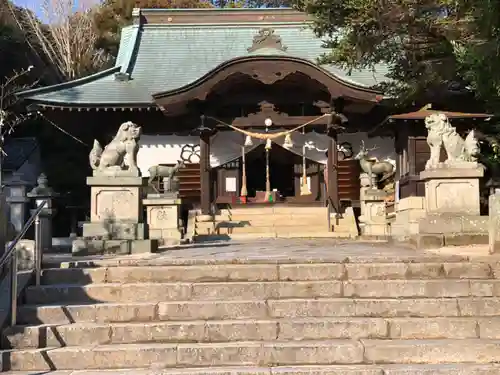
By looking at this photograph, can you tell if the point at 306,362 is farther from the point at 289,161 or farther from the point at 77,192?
the point at 77,192

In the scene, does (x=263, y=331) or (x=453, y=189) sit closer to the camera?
(x=263, y=331)

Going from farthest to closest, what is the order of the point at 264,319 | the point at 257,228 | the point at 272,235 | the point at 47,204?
the point at 257,228 → the point at 272,235 → the point at 47,204 → the point at 264,319

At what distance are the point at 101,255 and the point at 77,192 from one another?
11.2 metres

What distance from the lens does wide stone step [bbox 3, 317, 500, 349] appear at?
16.7ft

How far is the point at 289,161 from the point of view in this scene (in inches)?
720

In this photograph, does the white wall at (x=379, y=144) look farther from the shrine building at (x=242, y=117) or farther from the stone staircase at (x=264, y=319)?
the stone staircase at (x=264, y=319)

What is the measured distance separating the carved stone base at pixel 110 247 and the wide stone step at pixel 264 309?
3.13 metres

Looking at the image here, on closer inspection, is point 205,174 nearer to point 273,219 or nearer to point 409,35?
point 273,219

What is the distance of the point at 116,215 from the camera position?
8922 mm

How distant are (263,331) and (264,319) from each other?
0.21 metres

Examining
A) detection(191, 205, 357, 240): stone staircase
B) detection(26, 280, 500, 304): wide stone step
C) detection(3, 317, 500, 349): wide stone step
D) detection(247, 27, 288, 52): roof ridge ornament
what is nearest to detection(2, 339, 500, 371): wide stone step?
detection(3, 317, 500, 349): wide stone step

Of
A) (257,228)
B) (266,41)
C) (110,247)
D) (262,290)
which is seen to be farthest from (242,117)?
(262,290)

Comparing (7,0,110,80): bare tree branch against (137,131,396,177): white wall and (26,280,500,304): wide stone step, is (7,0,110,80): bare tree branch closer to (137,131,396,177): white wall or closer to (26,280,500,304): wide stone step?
(137,131,396,177): white wall

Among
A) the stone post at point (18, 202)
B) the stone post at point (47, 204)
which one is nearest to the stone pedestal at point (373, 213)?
the stone post at point (47, 204)
